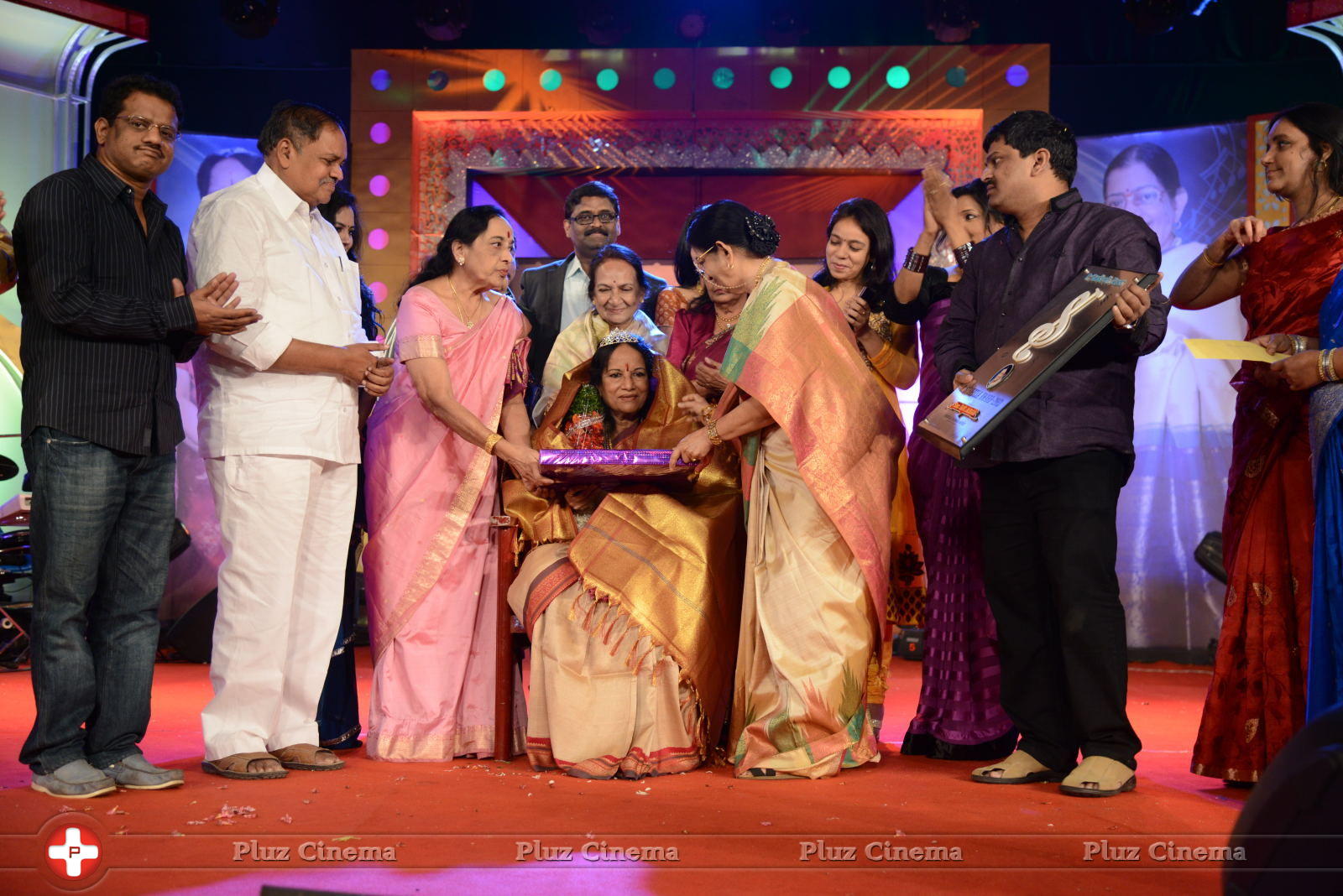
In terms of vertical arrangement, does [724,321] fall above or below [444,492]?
above

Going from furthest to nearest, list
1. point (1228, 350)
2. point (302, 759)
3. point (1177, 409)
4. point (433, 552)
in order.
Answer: point (1177, 409), point (433, 552), point (302, 759), point (1228, 350)

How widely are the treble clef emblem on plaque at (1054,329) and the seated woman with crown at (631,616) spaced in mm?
1133

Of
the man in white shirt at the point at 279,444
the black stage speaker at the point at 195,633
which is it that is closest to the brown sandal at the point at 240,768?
the man in white shirt at the point at 279,444

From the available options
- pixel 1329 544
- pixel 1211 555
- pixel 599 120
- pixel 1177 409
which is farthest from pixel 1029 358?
pixel 599 120

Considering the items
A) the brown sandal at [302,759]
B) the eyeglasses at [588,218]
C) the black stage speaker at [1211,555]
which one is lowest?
the brown sandal at [302,759]

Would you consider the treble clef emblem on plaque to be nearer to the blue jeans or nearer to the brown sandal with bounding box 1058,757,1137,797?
the brown sandal with bounding box 1058,757,1137,797

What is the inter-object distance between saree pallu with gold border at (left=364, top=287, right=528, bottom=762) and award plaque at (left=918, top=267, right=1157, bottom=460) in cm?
161

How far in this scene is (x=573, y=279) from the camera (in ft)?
17.4

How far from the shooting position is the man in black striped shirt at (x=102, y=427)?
314cm

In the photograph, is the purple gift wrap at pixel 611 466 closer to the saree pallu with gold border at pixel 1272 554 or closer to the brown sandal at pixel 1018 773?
the brown sandal at pixel 1018 773

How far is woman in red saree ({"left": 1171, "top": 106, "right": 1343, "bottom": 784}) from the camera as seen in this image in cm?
336

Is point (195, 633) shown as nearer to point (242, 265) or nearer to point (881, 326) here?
point (242, 265)

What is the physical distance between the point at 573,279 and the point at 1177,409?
13.7ft

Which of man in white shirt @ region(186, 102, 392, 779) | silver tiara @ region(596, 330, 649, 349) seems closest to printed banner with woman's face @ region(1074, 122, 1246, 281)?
silver tiara @ region(596, 330, 649, 349)
